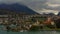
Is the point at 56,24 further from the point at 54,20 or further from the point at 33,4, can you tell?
the point at 33,4

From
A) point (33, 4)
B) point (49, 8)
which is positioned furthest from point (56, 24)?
point (33, 4)

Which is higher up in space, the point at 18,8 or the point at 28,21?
the point at 18,8

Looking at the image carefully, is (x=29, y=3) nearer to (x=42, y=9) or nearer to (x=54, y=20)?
(x=42, y=9)

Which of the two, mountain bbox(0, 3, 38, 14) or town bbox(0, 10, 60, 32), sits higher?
mountain bbox(0, 3, 38, 14)

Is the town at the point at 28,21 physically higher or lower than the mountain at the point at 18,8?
lower

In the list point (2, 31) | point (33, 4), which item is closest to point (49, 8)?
point (33, 4)

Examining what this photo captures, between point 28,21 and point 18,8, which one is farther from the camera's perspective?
point 18,8

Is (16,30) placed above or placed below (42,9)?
below

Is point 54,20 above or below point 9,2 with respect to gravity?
below

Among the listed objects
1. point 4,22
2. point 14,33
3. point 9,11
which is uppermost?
point 9,11
